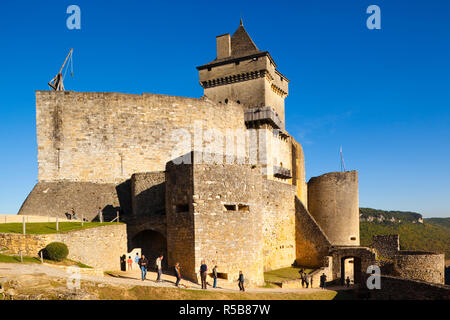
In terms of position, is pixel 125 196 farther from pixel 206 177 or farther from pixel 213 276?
pixel 213 276

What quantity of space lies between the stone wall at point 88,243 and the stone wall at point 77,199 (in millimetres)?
4768

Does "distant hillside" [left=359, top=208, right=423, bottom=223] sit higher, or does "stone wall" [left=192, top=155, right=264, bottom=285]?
"stone wall" [left=192, top=155, right=264, bottom=285]

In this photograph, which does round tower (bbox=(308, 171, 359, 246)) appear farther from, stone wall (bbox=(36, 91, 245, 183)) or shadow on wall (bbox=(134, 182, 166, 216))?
shadow on wall (bbox=(134, 182, 166, 216))

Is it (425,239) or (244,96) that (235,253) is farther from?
(425,239)

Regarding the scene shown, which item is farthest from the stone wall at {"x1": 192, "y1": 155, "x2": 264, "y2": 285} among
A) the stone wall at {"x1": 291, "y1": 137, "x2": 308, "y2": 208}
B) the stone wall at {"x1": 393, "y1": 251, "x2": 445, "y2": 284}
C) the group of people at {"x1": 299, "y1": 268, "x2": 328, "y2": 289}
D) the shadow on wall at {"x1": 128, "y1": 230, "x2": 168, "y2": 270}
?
the stone wall at {"x1": 291, "y1": 137, "x2": 308, "y2": 208}

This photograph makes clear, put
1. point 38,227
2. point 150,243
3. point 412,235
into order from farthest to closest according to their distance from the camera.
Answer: point 412,235
point 150,243
point 38,227

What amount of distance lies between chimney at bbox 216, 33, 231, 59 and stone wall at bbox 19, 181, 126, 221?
60.5ft

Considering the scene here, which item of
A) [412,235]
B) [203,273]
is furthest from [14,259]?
[412,235]

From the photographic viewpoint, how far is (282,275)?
23.2m

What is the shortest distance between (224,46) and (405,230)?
5535 centimetres

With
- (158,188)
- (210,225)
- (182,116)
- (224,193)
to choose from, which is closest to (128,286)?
(210,225)

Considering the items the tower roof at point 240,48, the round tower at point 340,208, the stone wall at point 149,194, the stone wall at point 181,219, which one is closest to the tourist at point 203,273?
the stone wall at point 181,219

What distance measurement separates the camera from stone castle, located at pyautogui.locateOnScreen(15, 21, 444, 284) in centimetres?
1873

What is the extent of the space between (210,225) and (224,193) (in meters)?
1.62
